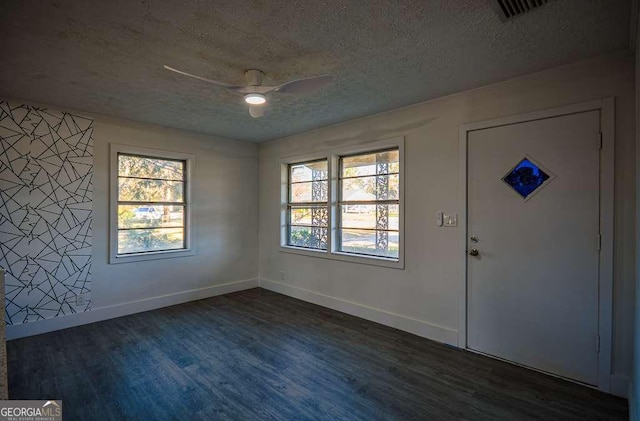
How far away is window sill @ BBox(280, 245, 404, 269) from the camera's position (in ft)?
12.2

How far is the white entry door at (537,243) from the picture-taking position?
97.7 inches

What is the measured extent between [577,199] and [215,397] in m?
3.15

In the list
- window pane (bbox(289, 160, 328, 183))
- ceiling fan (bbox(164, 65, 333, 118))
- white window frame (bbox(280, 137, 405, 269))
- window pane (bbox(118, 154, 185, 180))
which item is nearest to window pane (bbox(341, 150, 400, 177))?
white window frame (bbox(280, 137, 405, 269))

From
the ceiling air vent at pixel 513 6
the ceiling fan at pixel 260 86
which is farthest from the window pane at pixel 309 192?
the ceiling air vent at pixel 513 6

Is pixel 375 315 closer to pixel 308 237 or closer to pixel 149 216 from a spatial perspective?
pixel 308 237

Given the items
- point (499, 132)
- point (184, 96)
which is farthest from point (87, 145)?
point (499, 132)

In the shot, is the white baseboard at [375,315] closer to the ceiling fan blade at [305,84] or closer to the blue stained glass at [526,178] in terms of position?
the blue stained glass at [526,178]

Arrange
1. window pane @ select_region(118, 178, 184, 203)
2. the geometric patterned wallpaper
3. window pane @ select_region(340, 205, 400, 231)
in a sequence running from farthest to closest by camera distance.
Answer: window pane @ select_region(118, 178, 184, 203) < window pane @ select_region(340, 205, 400, 231) < the geometric patterned wallpaper

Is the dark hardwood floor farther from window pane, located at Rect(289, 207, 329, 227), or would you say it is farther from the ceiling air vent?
the ceiling air vent

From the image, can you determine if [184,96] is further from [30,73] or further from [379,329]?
[379,329]

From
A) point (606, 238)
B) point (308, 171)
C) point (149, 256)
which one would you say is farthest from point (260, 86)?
point (149, 256)

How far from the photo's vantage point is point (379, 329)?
3621 millimetres

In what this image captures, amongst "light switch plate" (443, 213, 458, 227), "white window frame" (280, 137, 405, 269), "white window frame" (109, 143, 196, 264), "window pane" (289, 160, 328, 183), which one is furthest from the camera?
"window pane" (289, 160, 328, 183)

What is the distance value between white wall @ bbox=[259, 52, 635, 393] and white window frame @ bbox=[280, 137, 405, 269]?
7 centimetres
